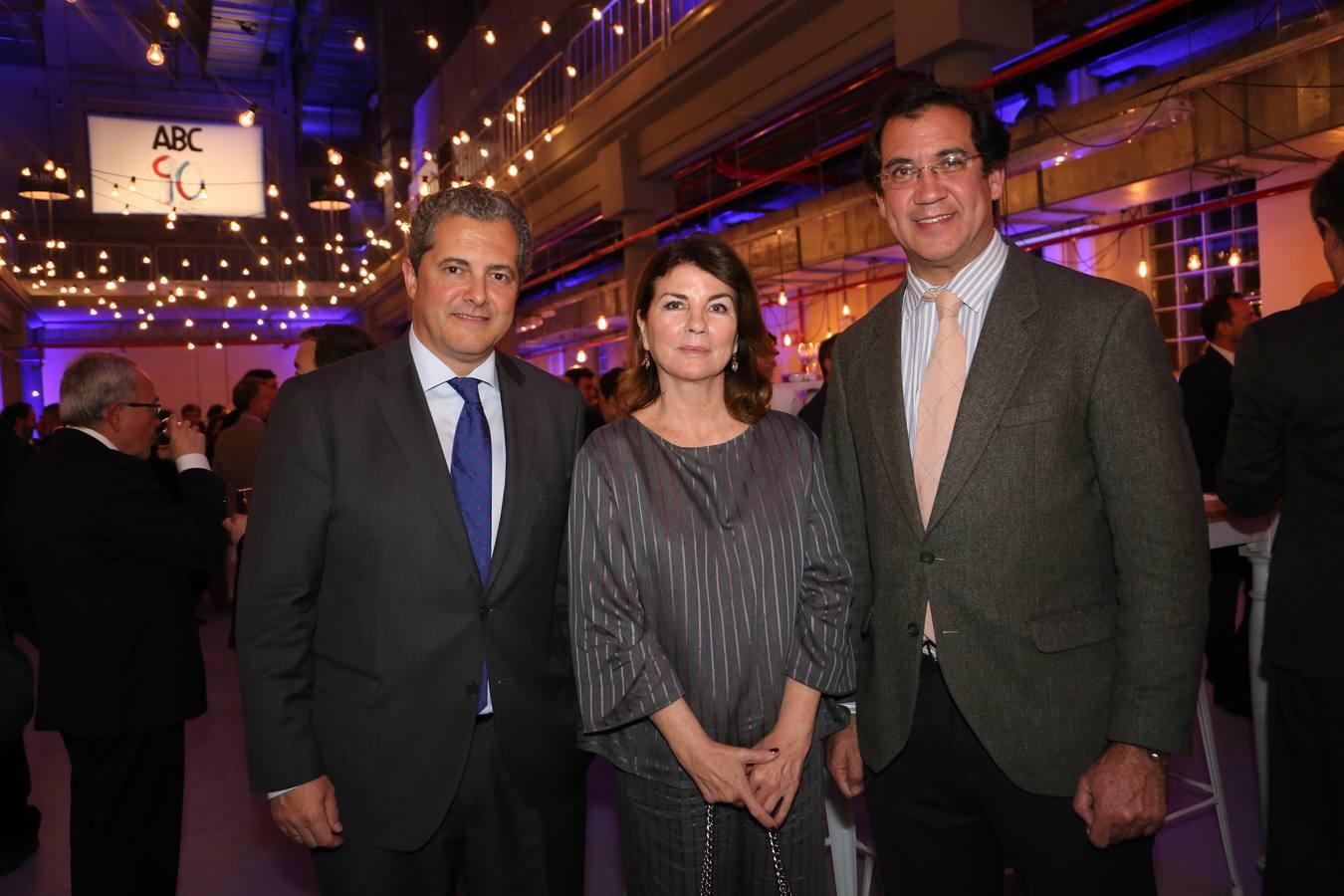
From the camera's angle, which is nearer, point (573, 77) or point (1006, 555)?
point (1006, 555)

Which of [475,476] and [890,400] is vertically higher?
[890,400]

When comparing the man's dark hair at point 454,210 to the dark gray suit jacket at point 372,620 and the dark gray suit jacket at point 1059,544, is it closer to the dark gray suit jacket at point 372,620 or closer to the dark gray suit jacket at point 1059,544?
the dark gray suit jacket at point 372,620

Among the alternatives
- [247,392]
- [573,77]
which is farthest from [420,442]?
[573,77]

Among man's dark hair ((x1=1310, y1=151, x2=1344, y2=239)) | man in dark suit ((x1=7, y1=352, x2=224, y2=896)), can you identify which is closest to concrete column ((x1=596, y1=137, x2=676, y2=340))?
man in dark suit ((x1=7, y1=352, x2=224, y2=896))

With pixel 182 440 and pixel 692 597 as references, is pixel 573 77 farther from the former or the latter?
pixel 692 597

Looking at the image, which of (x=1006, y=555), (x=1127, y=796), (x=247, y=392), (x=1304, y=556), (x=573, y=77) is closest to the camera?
(x=1127, y=796)

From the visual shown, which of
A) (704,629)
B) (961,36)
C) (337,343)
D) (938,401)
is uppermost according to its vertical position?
(961,36)

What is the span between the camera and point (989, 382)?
1.80m

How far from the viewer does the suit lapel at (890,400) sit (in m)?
1.88

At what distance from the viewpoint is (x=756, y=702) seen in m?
1.92

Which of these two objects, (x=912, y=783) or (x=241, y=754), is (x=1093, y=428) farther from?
(x=241, y=754)

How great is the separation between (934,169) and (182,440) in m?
2.70

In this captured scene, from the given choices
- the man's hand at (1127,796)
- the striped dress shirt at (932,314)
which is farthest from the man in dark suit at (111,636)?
the man's hand at (1127,796)

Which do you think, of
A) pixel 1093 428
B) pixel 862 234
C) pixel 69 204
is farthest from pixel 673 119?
pixel 69 204
